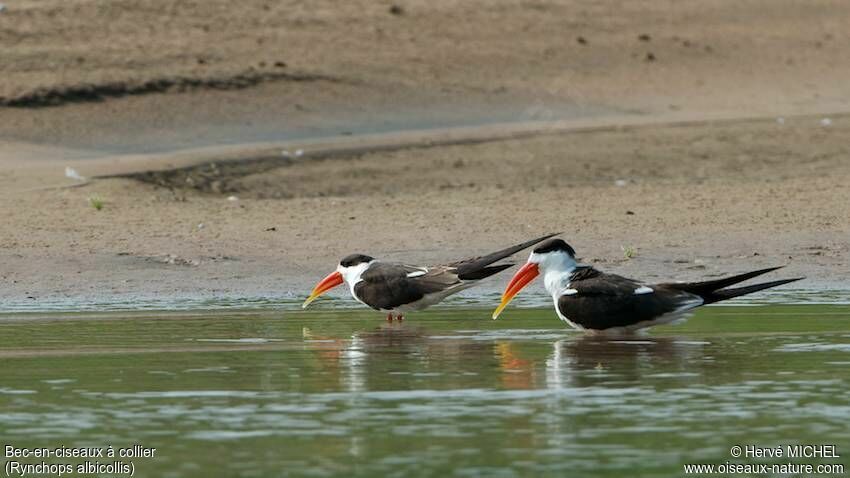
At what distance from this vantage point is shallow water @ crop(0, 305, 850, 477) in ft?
22.9

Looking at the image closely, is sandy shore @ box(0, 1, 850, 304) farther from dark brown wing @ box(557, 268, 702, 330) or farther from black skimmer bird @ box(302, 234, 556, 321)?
dark brown wing @ box(557, 268, 702, 330)


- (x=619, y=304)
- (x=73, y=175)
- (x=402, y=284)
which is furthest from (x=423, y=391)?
(x=73, y=175)

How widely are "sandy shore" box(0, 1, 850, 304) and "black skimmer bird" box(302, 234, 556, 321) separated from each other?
1.33 meters

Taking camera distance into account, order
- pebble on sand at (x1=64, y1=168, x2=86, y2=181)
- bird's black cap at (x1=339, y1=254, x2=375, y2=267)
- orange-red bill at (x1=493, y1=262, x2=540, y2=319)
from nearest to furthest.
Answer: orange-red bill at (x1=493, y1=262, x2=540, y2=319), bird's black cap at (x1=339, y1=254, x2=375, y2=267), pebble on sand at (x1=64, y1=168, x2=86, y2=181)

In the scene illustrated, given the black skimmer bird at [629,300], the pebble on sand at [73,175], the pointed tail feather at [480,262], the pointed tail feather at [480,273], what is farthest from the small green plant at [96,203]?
the black skimmer bird at [629,300]

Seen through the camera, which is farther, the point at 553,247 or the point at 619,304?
the point at 553,247

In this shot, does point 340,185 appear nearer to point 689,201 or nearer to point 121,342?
point 689,201

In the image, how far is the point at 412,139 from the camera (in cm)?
1970

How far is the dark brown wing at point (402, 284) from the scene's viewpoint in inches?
452

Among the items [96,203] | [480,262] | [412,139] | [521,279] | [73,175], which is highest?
[412,139]

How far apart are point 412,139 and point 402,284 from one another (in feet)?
27.4

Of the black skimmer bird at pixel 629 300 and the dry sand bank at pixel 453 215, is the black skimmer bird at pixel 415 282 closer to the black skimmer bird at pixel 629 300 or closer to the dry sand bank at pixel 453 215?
the black skimmer bird at pixel 629 300

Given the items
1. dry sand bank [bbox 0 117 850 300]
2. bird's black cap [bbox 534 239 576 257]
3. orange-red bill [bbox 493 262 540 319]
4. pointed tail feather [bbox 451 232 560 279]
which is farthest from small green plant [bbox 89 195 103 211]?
bird's black cap [bbox 534 239 576 257]

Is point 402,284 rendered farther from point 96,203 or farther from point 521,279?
point 96,203
